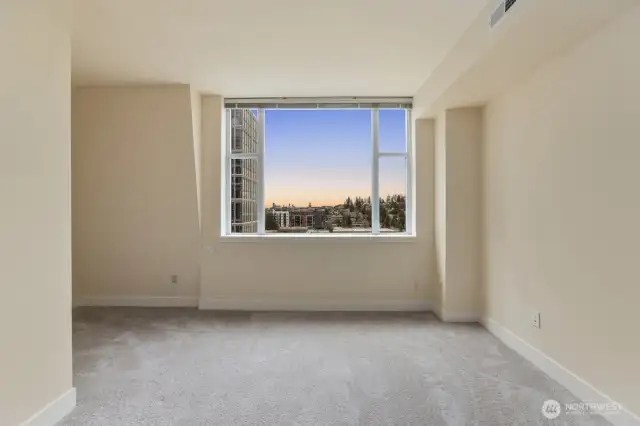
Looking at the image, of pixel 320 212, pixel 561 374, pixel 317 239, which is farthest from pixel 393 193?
pixel 561 374

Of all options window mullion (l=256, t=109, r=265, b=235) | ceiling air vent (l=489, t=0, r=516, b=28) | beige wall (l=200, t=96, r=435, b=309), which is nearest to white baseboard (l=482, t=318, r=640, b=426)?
beige wall (l=200, t=96, r=435, b=309)

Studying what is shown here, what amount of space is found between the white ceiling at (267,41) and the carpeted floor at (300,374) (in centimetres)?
245

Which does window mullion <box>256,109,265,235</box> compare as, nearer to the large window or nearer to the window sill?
the large window

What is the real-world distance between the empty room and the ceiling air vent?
0.06ft

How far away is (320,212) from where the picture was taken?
491 cm

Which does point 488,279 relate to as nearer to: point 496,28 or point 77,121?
point 496,28

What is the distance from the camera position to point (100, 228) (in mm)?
4473

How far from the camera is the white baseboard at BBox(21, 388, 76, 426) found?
1.96m

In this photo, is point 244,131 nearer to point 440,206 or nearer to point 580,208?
point 440,206

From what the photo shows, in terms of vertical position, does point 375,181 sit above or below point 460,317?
above

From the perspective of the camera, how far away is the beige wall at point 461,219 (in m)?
4.00

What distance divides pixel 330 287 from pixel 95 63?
322 cm

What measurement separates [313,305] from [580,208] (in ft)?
9.50

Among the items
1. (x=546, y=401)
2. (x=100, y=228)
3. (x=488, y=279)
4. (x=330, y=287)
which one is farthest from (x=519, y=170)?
(x=100, y=228)
